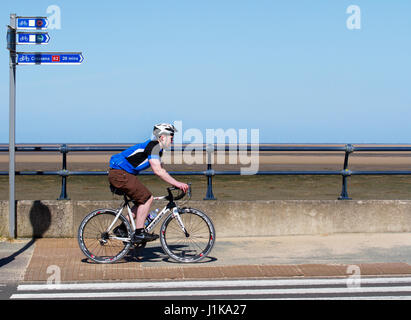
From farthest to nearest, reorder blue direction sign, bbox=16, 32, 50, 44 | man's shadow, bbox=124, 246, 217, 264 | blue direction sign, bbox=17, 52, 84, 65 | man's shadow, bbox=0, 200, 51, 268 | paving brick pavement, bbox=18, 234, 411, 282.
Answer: man's shadow, bbox=0, 200, 51, 268, blue direction sign, bbox=16, 32, 50, 44, blue direction sign, bbox=17, 52, 84, 65, man's shadow, bbox=124, 246, 217, 264, paving brick pavement, bbox=18, 234, 411, 282

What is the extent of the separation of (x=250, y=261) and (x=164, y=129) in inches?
77.2

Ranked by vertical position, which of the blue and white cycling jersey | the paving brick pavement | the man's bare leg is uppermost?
the blue and white cycling jersey

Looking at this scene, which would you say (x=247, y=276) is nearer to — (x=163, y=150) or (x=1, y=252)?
(x=163, y=150)

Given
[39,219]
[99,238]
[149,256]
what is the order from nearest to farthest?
[99,238] < [149,256] < [39,219]

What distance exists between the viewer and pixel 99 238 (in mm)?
8508

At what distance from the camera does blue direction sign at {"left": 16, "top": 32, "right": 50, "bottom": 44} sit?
9602 mm

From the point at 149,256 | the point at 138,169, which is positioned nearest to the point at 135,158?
the point at 138,169

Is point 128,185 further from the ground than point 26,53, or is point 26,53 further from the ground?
point 26,53

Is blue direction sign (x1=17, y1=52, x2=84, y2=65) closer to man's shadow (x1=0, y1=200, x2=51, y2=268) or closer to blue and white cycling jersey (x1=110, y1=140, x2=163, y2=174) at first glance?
blue and white cycling jersey (x1=110, y1=140, x2=163, y2=174)

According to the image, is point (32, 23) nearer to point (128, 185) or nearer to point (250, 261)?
point (128, 185)

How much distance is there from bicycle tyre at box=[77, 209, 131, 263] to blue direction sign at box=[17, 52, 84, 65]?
2.42m

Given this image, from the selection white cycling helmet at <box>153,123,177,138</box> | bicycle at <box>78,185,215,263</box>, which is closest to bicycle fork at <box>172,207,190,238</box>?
bicycle at <box>78,185,215,263</box>

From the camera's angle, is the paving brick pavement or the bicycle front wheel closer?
the paving brick pavement

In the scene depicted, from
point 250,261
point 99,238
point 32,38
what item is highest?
point 32,38
